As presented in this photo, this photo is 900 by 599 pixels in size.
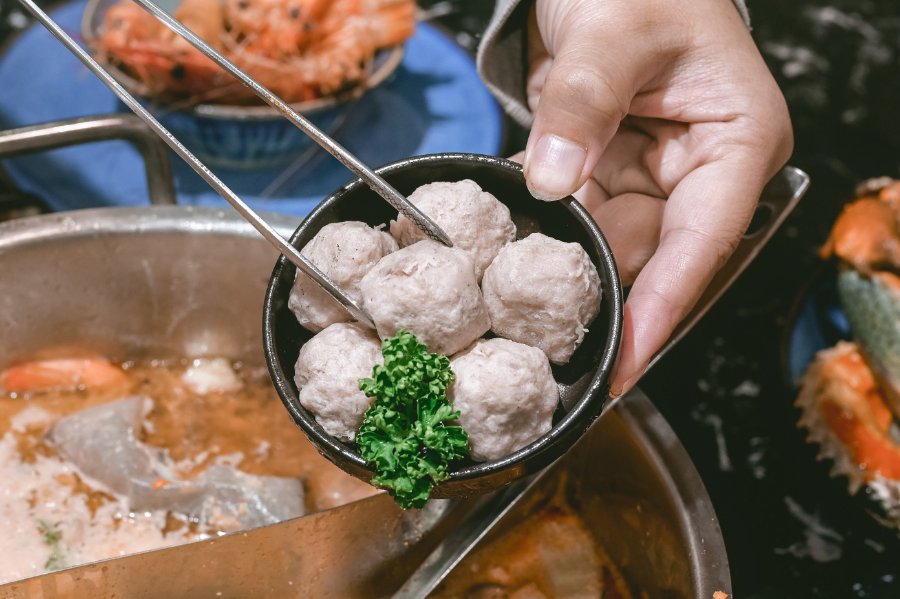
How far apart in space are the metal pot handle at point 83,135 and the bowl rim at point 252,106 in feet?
1.73

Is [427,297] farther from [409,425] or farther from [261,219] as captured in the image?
[261,219]

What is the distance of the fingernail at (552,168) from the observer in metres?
1.24

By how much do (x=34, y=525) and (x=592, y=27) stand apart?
150 cm

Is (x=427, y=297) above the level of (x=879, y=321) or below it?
above

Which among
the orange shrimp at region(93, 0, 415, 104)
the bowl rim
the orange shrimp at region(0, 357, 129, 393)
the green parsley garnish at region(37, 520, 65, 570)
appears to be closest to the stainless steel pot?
the orange shrimp at region(0, 357, 129, 393)

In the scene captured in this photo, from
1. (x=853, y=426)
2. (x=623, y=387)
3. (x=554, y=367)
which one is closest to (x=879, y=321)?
(x=853, y=426)

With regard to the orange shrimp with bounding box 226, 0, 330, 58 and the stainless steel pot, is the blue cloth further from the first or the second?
the stainless steel pot

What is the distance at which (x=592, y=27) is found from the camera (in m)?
1.50

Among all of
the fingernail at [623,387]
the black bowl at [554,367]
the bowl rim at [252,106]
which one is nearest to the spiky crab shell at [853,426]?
the fingernail at [623,387]

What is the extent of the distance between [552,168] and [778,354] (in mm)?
1145

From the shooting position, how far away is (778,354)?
209 centimetres

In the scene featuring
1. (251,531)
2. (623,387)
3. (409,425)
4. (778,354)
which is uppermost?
(409,425)

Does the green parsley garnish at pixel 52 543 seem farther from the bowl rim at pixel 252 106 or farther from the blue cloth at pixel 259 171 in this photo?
the bowl rim at pixel 252 106

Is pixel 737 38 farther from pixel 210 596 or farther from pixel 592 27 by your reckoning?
pixel 210 596
